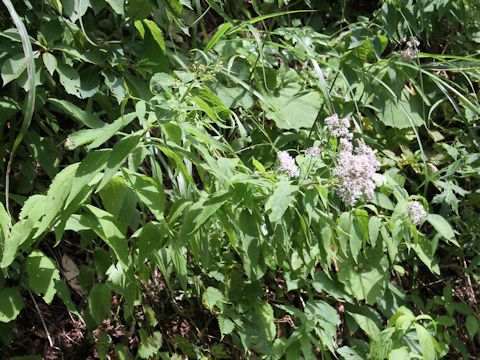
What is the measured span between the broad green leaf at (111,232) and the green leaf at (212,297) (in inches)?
23.1

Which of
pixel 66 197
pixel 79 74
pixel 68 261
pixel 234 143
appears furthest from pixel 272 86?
pixel 66 197

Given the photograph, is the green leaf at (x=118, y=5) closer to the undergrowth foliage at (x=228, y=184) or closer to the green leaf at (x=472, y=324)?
the undergrowth foliage at (x=228, y=184)

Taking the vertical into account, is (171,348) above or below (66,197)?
below

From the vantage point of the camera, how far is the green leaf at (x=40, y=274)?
1.80 metres

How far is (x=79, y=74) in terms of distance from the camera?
7.39 ft

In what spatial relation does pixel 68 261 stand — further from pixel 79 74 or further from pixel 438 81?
pixel 438 81

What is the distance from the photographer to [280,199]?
1813mm

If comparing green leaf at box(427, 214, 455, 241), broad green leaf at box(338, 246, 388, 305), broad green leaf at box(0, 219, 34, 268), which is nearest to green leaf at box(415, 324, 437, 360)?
broad green leaf at box(338, 246, 388, 305)

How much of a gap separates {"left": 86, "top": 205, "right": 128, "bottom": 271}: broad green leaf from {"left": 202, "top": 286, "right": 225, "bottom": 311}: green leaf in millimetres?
587

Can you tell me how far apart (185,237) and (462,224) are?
1530 millimetres

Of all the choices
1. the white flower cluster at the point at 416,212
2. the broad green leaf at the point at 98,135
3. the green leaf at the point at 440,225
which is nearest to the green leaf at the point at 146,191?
the broad green leaf at the point at 98,135

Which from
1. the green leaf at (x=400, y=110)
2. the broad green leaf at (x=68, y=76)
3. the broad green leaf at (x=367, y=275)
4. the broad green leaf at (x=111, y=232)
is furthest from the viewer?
the green leaf at (x=400, y=110)

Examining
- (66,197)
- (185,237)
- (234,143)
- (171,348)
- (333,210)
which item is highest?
(66,197)

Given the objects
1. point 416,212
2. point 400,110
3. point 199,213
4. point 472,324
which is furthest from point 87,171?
point 472,324
